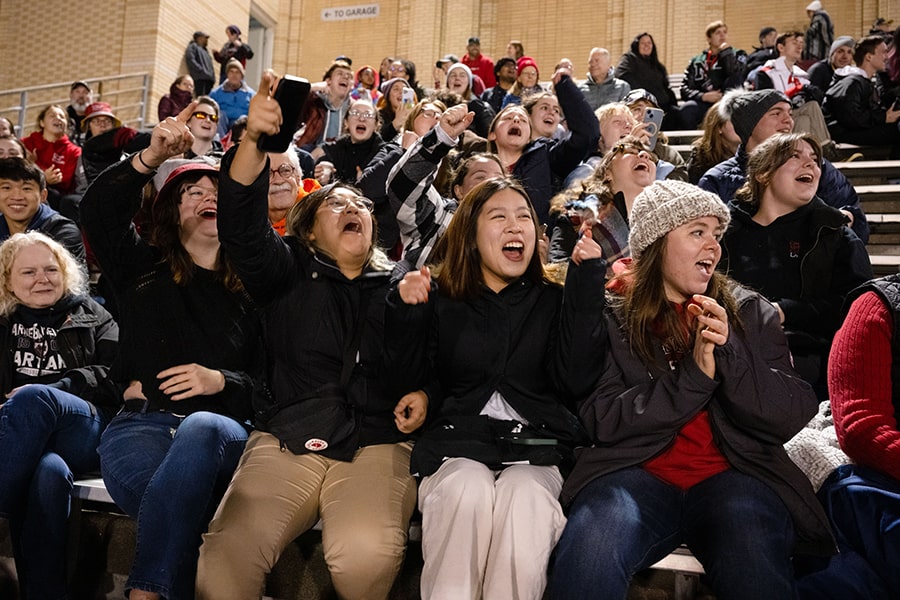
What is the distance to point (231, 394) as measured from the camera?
298 cm

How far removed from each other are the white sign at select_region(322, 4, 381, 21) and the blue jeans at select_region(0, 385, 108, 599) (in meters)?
15.0

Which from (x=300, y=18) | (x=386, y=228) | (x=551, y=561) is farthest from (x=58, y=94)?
(x=551, y=561)

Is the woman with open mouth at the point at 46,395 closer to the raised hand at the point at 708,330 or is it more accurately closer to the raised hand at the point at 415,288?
the raised hand at the point at 415,288

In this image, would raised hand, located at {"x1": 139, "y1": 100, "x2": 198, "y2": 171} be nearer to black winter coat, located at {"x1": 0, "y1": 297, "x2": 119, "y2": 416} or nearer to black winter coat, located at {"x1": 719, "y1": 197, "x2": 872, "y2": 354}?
black winter coat, located at {"x1": 0, "y1": 297, "x2": 119, "y2": 416}

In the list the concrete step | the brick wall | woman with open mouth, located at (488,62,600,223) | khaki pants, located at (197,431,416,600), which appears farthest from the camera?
the brick wall

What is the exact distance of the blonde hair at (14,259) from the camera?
11.7 feet

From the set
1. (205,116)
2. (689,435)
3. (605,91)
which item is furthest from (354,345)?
(605,91)

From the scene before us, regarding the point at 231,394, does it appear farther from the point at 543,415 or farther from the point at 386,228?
A: the point at 386,228

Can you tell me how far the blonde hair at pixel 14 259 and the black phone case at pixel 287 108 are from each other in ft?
5.34

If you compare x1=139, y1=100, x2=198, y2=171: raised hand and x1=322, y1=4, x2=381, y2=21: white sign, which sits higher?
x1=322, y1=4, x2=381, y2=21: white sign

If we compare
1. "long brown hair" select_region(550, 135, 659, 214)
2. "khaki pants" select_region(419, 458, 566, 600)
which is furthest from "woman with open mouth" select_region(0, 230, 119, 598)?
"long brown hair" select_region(550, 135, 659, 214)

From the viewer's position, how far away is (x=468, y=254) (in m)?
2.93

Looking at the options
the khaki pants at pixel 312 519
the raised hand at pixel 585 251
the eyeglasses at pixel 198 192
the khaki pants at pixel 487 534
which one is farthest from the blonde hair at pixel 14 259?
the raised hand at pixel 585 251

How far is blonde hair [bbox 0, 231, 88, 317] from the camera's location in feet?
11.7
